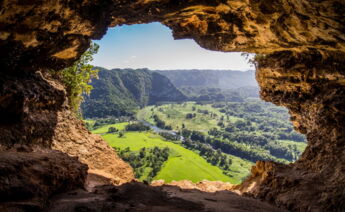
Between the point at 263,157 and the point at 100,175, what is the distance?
161 metres

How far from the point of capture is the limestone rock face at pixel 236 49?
32.4 ft

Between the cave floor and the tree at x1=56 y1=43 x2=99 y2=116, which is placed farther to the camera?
the tree at x1=56 y1=43 x2=99 y2=116

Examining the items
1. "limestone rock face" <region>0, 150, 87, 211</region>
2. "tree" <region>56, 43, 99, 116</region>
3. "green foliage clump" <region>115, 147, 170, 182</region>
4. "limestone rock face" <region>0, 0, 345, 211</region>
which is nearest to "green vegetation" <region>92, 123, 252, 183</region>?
"green foliage clump" <region>115, 147, 170, 182</region>

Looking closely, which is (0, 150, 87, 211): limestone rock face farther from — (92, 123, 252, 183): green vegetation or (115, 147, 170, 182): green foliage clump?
(92, 123, 252, 183): green vegetation

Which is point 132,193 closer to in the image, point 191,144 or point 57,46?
point 57,46

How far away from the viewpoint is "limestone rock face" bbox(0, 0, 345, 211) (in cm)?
989

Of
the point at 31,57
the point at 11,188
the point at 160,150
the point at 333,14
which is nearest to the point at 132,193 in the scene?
the point at 11,188

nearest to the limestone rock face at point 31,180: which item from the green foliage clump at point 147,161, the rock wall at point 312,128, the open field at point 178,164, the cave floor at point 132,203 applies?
the cave floor at point 132,203

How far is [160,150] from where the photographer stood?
134 m

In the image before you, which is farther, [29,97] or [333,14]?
[29,97]

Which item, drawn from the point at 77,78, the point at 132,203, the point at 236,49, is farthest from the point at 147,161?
the point at 132,203

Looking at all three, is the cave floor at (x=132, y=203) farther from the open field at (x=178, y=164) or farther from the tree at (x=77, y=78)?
the open field at (x=178, y=164)

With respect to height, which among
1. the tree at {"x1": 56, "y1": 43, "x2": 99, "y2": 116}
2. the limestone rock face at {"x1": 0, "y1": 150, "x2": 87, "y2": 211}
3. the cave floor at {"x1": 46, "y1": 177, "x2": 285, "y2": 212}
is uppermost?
the tree at {"x1": 56, "y1": 43, "x2": 99, "y2": 116}

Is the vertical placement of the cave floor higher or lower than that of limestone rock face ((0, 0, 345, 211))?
lower
